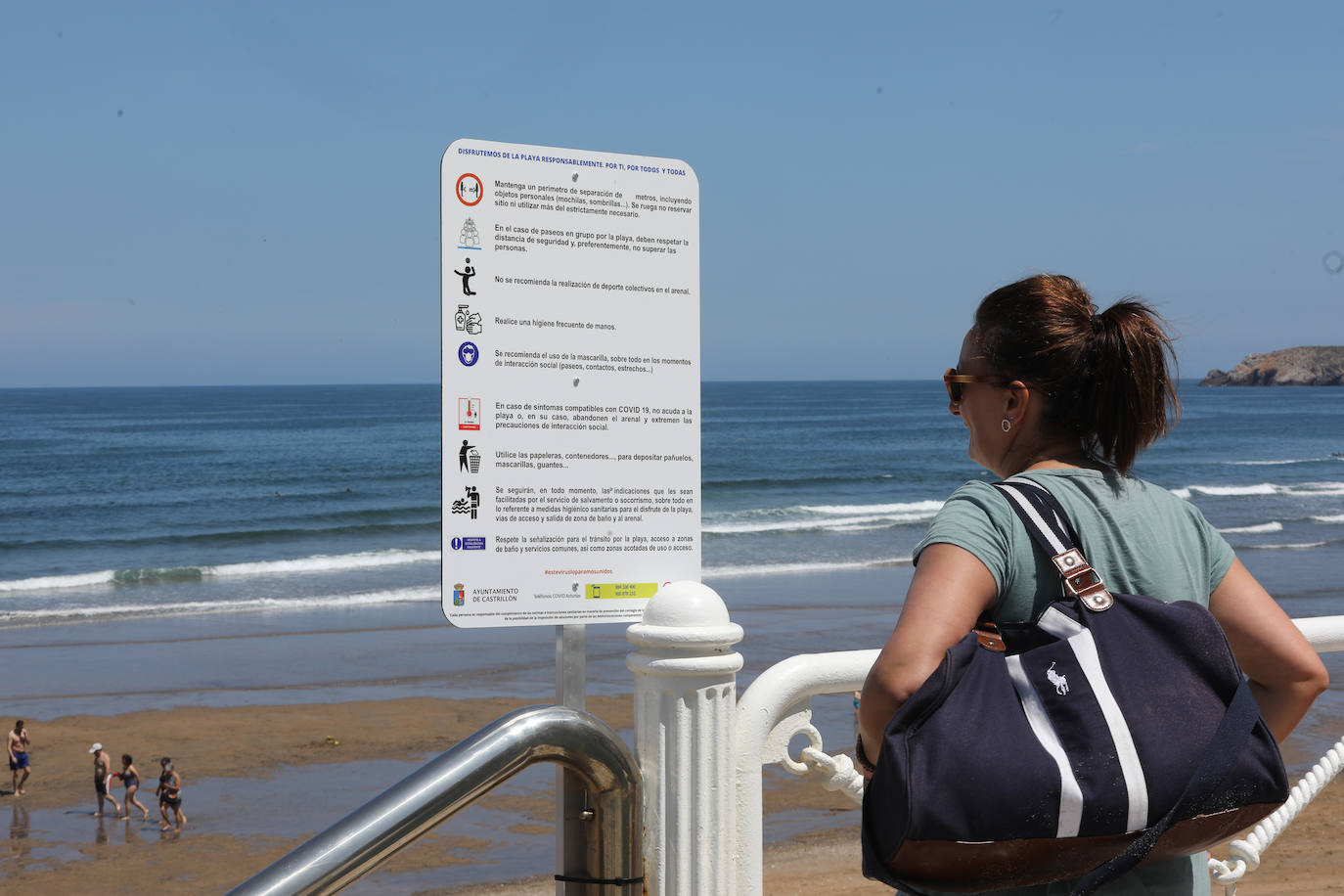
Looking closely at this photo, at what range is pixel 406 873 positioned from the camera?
8.15 metres

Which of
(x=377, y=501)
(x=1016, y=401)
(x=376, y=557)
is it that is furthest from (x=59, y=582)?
(x=1016, y=401)

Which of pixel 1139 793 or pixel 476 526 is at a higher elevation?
pixel 476 526

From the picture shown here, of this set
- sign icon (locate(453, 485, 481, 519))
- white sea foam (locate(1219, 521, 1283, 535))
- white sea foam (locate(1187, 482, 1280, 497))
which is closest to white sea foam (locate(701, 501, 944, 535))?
white sea foam (locate(1219, 521, 1283, 535))

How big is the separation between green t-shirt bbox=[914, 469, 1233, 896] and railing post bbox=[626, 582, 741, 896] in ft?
1.89

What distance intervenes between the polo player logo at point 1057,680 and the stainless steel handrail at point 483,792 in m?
0.68

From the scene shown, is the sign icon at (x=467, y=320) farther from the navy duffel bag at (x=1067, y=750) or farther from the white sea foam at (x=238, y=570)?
the white sea foam at (x=238, y=570)

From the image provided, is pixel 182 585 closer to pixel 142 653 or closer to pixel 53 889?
pixel 142 653

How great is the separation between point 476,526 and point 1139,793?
1177 millimetres

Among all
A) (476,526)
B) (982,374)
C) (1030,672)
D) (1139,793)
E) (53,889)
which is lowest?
(53,889)

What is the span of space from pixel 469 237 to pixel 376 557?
77.7 feet

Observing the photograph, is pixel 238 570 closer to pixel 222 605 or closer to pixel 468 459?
pixel 222 605

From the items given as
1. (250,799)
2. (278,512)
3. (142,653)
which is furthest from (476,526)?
(278,512)

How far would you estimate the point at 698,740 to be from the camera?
2.10 metres

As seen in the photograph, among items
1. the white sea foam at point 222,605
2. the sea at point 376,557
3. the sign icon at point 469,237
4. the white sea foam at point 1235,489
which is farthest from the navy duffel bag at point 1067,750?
the white sea foam at point 1235,489
